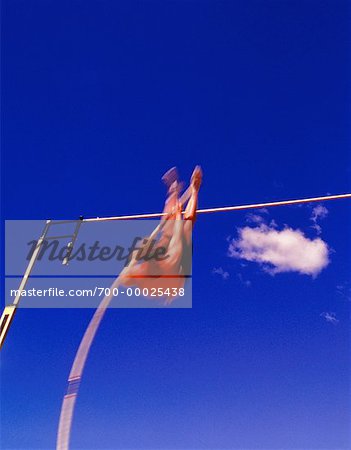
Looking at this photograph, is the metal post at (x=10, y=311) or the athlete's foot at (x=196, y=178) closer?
the athlete's foot at (x=196, y=178)

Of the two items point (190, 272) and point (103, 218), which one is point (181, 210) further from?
point (103, 218)

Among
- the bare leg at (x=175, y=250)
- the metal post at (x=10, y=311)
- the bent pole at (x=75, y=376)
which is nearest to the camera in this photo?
the bent pole at (x=75, y=376)

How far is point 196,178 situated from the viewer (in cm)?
1296

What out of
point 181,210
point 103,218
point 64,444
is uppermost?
Answer: point 103,218

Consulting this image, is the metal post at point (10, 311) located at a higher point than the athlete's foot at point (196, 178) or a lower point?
lower

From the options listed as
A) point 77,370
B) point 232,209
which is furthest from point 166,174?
point 77,370

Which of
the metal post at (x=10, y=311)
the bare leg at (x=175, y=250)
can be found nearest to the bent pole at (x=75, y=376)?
the bare leg at (x=175, y=250)

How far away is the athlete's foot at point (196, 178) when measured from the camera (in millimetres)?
12898

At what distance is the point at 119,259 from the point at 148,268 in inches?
86.6

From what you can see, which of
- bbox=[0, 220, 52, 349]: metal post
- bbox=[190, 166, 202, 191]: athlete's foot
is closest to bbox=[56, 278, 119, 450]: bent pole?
bbox=[190, 166, 202, 191]: athlete's foot

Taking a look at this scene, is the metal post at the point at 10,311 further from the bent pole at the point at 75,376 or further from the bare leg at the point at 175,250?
the bare leg at the point at 175,250

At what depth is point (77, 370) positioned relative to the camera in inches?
463

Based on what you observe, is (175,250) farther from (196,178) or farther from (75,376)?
(75,376)

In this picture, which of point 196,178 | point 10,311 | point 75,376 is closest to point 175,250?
point 196,178
